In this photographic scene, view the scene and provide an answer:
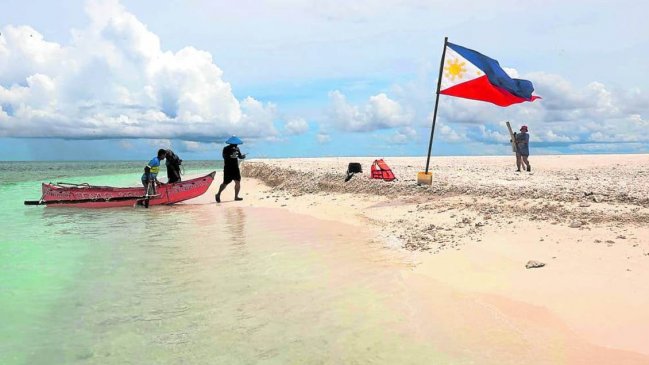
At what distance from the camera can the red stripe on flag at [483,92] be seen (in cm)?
1425

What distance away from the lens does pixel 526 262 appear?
743cm

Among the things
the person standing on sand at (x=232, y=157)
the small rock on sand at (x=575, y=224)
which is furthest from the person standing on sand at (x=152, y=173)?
the small rock on sand at (x=575, y=224)

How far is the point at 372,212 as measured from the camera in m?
13.7

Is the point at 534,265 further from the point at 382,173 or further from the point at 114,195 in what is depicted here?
the point at 114,195

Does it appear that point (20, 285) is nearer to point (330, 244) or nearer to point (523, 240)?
point (330, 244)

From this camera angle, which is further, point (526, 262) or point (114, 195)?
point (114, 195)

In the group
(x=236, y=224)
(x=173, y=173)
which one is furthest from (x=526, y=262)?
(x=173, y=173)

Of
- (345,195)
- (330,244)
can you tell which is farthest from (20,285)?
(345,195)

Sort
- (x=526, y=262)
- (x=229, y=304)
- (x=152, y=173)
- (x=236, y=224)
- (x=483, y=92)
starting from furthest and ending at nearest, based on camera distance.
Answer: (x=152, y=173) < (x=483, y=92) < (x=236, y=224) < (x=526, y=262) < (x=229, y=304)

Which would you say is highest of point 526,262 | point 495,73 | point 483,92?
point 495,73

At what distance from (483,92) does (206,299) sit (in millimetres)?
10738

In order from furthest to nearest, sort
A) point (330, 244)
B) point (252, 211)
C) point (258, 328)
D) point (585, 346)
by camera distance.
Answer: point (252, 211), point (330, 244), point (258, 328), point (585, 346)

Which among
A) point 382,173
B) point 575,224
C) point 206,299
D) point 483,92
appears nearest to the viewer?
point 206,299

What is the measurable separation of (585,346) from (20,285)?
26.1ft
